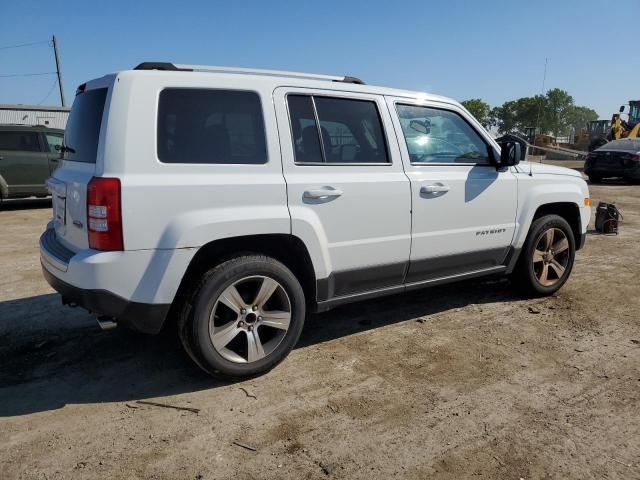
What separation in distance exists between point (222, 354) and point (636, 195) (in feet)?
45.9

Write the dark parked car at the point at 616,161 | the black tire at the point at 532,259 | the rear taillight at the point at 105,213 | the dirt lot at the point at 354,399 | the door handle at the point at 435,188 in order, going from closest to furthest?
the dirt lot at the point at 354,399, the rear taillight at the point at 105,213, the door handle at the point at 435,188, the black tire at the point at 532,259, the dark parked car at the point at 616,161

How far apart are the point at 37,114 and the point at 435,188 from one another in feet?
102

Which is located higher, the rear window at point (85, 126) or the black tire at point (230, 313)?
the rear window at point (85, 126)

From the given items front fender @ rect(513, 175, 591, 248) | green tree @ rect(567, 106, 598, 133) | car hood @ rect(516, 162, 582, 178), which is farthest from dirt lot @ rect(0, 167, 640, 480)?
green tree @ rect(567, 106, 598, 133)

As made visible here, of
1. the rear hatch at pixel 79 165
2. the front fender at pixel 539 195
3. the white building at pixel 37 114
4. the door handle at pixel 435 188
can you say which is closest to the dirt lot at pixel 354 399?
the front fender at pixel 539 195

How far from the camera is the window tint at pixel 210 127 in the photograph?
2.94 metres

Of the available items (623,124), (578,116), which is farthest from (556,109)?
(623,124)

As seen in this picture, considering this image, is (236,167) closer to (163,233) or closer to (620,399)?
(163,233)

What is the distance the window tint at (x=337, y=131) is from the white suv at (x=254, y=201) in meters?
0.01

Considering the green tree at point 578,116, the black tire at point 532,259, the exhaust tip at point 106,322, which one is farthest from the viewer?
the green tree at point 578,116

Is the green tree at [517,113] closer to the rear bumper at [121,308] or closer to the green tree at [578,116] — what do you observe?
the green tree at [578,116]

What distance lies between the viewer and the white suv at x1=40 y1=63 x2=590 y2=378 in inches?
111

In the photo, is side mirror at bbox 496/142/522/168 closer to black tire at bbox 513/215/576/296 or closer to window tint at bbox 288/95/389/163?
black tire at bbox 513/215/576/296

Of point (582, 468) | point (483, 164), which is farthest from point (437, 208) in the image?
point (582, 468)
